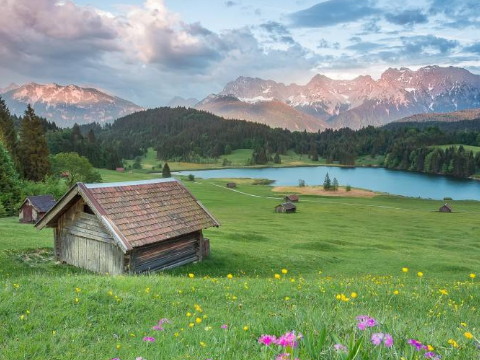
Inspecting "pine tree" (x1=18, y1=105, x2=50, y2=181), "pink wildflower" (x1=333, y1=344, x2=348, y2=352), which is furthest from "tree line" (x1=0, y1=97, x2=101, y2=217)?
"pink wildflower" (x1=333, y1=344, x2=348, y2=352)

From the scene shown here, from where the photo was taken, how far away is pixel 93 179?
101 m

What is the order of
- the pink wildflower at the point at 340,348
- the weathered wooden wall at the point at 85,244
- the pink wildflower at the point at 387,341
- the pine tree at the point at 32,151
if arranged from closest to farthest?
1. the pink wildflower at the point at 340,348
2. the pink wildflower at the point at 387,341
3. the weathered wooden wall at the point at 85,244
4. the pine tree at the point at 32,151

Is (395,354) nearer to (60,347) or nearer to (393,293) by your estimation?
(60,347)

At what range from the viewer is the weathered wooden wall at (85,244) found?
75.2 feet

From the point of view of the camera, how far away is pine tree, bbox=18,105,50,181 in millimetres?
81188

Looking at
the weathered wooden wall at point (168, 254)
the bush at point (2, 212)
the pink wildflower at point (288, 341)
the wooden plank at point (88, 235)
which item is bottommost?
the bush at point (2, 212)

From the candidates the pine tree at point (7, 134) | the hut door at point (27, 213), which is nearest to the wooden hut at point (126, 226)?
the hut door at point (27, 213)

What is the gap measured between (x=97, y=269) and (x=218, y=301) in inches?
593

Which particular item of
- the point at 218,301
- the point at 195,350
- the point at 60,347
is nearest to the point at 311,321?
the point at 195,350

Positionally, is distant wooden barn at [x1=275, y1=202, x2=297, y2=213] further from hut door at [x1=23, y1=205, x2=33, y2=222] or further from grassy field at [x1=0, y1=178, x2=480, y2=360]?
grassy field at [x1=0, y1=178, x2=480, y2=360]

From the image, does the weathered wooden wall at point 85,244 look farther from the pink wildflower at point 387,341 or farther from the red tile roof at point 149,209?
the pink wildflower at point 387,341

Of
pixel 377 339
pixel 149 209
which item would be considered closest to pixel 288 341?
pixel 377 339

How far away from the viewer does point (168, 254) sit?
24.9 metres

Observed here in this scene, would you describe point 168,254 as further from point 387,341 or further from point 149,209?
point 387,341
